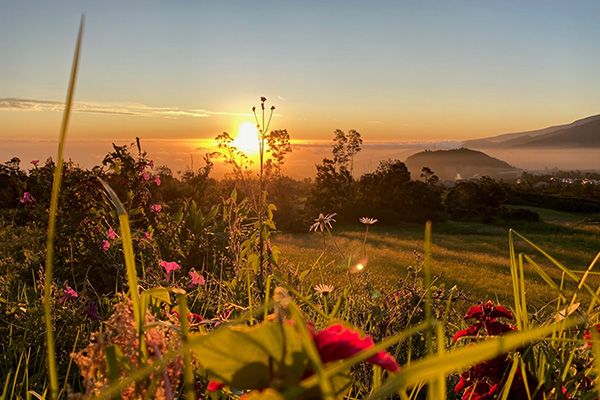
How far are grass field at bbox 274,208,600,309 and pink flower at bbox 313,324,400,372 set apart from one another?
7.33ft

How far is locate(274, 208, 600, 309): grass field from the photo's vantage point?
667cm

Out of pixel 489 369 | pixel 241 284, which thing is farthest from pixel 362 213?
pixel 489 369

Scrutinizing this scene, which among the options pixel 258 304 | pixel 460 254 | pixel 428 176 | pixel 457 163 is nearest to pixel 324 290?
pixel 258 304

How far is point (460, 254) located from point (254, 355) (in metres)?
10.1

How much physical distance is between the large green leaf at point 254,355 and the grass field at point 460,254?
87.5 inches

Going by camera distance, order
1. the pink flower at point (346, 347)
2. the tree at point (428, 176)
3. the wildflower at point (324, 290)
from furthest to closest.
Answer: the tree at point (428, 176)
the wildflower at point (324, 290)
the pink flower at point (346, 347)

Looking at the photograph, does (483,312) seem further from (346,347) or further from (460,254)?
(460,254)

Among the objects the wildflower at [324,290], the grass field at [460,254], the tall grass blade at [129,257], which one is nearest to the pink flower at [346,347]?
the tall grass blade at [129,257]

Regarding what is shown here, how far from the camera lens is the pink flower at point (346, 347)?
18.1 inches

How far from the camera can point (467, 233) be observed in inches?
581

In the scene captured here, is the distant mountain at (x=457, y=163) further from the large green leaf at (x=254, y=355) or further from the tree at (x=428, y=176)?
the large green leaf at (x=254, y=355)

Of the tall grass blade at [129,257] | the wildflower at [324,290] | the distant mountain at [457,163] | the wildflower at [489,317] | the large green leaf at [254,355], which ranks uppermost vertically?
the tall grass blade at [129,257]

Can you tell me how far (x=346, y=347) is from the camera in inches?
18.3

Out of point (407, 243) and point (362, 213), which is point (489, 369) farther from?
point (362, 213)
